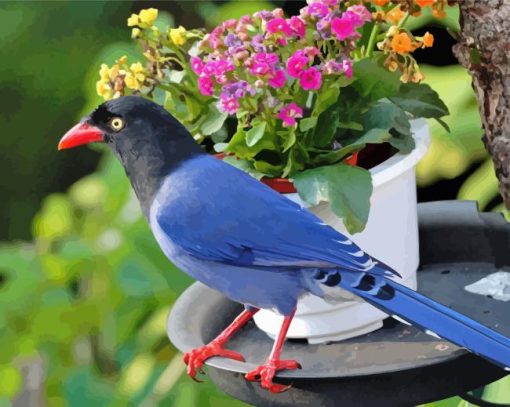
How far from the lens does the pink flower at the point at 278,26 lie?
1.07 m

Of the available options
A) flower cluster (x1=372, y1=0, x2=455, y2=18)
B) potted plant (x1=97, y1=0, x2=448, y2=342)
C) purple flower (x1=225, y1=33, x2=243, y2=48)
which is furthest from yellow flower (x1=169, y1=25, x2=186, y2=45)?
flower cluster (x1=372, y1=0, x2=455, y2=18)

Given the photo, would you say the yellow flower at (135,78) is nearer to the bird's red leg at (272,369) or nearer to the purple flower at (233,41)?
the purple flower at (233,41)

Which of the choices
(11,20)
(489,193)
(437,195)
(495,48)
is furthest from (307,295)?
(11,20)

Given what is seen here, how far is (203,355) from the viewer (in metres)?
1.09

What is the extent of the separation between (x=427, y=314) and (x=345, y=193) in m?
0.14

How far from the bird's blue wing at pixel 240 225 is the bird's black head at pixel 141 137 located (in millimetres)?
18

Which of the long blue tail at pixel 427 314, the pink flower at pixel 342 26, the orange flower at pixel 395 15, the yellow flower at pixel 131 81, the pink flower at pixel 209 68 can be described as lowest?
the long blue tail at pixel 427 314

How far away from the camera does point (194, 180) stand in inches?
41.4

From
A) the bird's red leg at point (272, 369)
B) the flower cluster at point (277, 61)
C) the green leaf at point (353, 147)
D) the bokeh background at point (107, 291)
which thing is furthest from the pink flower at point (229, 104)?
the bokeh background at point (107, 291)

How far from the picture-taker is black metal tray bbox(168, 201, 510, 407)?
1021mm

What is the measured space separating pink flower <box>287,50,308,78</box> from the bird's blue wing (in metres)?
0.11

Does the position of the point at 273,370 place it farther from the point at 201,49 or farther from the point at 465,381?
the point at 201,49

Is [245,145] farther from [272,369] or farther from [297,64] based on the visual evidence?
[272,369]

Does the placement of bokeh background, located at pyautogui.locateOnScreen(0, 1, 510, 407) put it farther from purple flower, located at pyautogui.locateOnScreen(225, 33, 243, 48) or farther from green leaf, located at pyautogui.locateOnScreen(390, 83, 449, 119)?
purple flower, located at pyautogui.locateOnScreen(225, 33, 243, 48)
